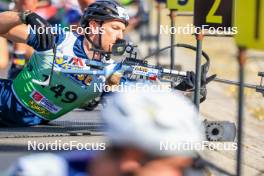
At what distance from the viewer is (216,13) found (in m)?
7.88

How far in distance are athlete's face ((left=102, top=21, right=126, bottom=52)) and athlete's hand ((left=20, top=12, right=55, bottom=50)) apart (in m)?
0.44

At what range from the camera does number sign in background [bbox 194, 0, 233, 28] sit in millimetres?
7871

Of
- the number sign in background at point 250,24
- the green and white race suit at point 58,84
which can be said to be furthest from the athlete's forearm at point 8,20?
the number sign in background at point 250,24

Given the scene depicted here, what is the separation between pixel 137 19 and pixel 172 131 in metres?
16.5

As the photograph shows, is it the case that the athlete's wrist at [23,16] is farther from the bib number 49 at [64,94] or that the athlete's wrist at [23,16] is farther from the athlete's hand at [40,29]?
the bib number 49 at [64,94]

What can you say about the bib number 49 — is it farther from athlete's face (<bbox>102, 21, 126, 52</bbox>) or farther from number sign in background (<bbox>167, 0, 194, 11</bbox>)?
number sign in background (<bbox>167, 0, 194, 11</bbox>)

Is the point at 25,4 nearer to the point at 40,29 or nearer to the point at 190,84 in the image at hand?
the point at 40,29

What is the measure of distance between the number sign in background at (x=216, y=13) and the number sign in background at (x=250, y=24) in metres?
2.40

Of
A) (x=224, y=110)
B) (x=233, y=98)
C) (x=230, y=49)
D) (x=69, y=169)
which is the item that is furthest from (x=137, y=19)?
(x=69, y=169)

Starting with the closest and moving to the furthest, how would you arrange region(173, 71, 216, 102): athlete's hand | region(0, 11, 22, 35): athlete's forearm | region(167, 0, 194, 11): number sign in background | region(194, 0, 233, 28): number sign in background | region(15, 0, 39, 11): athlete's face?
region(194, 0, 233, 28): number sign in background, region(0, 11, 22, 35): athlete's forearm, region(173, 71, 216, 102): athlete's hand, region(167, 0, 194, 11): number sign in background, region(15, 0, 39, 11): athlete's face

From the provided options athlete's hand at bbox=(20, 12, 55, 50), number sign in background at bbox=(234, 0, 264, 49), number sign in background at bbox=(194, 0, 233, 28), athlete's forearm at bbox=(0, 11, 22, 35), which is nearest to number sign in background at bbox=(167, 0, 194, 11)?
number sign in background at bbox=(194, 0, 233, 28)

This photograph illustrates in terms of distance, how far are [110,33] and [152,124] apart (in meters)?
4.88

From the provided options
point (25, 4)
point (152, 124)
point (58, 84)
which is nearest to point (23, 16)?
point (58, 84)

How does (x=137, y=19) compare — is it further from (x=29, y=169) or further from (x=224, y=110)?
(x=29, y=169)
